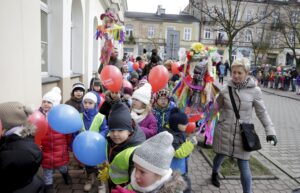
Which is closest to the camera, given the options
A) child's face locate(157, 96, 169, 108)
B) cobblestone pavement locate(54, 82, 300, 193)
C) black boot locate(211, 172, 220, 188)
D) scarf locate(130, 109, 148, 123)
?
scarf locate(130, 109, 148, 123)

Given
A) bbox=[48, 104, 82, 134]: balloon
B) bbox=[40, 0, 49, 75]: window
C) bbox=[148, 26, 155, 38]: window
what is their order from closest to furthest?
bbox=[48, 104, 82, 134]: balloon, bbox=[40, 0, 49, 75]: window, bbox=[148, 26, 155, 38]: window

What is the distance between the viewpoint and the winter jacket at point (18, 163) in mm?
1846

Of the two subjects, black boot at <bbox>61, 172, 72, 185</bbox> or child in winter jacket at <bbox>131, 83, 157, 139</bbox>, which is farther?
black boot at <bbox>61, 172, 72, 185</bbox>

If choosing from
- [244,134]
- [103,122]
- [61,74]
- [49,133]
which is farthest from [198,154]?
[61,74]

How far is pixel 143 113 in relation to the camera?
3248mm

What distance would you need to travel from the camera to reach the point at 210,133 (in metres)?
5.05

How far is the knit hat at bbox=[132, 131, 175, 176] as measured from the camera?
5.73 feet

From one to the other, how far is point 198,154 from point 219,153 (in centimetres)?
169

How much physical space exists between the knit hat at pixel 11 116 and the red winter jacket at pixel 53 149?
124cm

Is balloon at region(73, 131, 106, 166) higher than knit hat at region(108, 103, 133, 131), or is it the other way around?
knit hat at region(108, 103, 133, 131)

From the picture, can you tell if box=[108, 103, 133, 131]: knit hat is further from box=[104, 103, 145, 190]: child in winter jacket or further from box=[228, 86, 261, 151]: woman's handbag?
box=[228, 86, 261, 151]: woman's handbag

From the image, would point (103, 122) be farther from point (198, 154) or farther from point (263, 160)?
point (263, 160)

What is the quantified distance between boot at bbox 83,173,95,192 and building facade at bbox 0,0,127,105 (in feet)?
4.27

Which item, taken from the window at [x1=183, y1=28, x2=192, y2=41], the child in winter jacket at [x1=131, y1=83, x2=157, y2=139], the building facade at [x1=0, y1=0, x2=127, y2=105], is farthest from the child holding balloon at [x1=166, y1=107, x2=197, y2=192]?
the window at [x1=183, y1=28, x2=192, y2=41]
